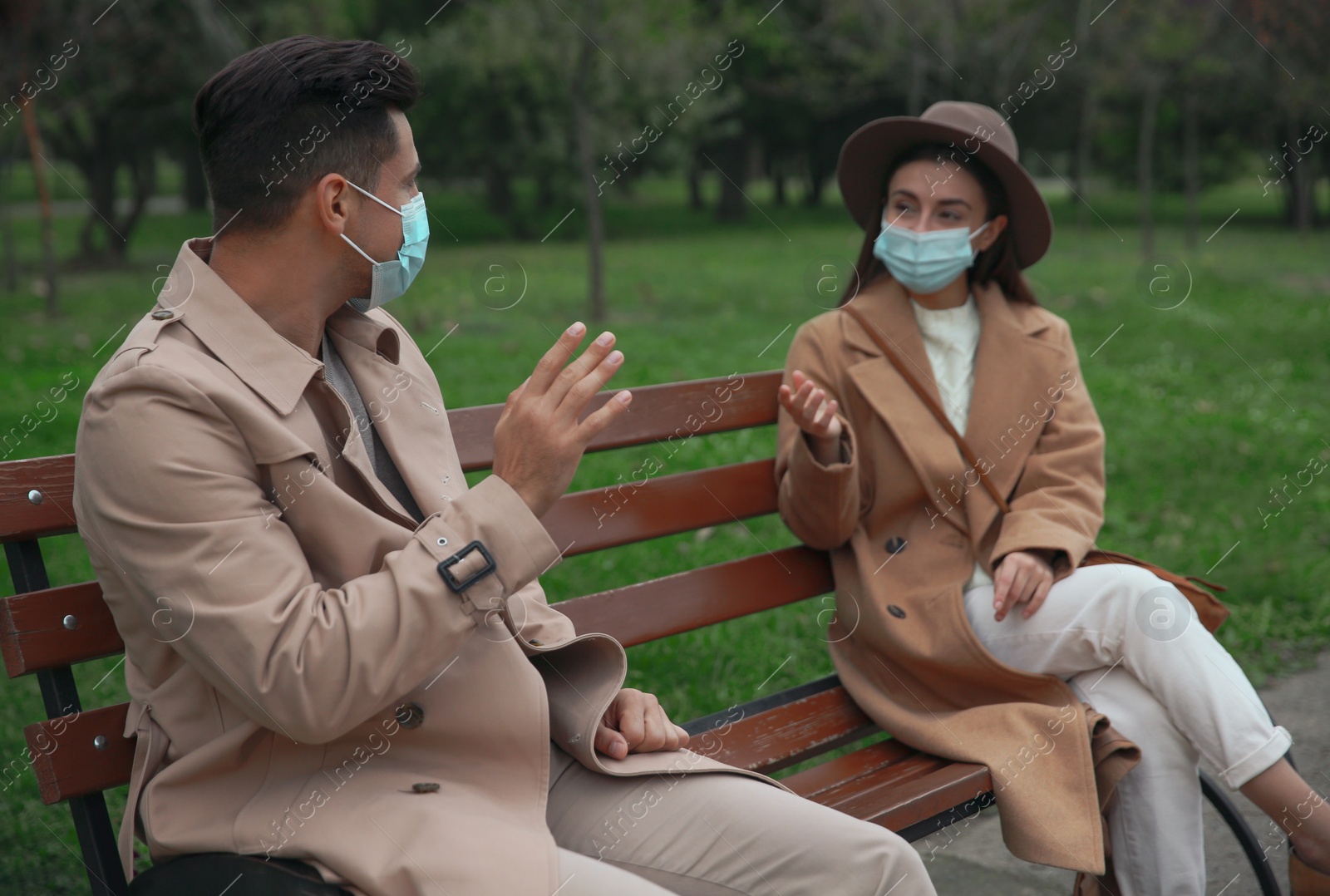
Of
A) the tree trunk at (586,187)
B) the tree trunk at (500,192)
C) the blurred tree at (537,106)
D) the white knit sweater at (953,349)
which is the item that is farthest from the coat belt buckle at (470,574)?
the tree trunk at (500,192)

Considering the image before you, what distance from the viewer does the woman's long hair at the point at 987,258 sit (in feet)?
11.9

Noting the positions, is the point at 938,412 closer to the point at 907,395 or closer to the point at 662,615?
the point at 907,395

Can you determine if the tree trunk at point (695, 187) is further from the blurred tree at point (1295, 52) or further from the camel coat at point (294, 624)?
the camel coat at point (294, 624)

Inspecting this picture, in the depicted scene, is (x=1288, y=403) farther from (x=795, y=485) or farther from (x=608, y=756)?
(x=608, y=756)

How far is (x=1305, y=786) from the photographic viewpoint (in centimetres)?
273

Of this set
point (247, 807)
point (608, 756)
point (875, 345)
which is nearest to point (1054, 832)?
point (608, 756)

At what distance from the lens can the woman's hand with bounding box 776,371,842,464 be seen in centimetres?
292

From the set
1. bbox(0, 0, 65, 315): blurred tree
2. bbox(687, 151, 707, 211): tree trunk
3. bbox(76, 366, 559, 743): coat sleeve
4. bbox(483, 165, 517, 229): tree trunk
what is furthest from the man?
bbox(687, 151, 707, 211): tree trunk

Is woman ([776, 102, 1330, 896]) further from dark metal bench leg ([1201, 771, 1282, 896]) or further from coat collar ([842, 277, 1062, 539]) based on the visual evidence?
dark metal bench leg ([1201, 771, 1282, 896])

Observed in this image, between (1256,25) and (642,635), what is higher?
(642,635)

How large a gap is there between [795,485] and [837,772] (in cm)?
73

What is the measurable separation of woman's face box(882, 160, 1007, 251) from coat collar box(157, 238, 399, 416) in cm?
198

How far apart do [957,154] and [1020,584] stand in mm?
1264

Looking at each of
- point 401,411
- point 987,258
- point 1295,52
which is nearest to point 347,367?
point 401,411
